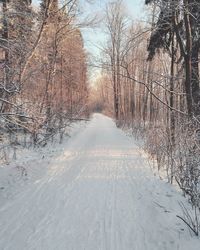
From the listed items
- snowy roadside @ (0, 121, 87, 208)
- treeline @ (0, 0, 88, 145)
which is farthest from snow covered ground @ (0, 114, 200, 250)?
treeline @ (0, 0, 88, 145)

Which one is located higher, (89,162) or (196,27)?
(196,27)

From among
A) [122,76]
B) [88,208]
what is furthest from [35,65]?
[88,208]

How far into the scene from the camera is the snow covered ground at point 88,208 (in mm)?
3879

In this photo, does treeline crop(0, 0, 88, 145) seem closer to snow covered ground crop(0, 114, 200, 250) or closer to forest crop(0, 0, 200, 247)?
forest crop(0, 0, 200, 247)

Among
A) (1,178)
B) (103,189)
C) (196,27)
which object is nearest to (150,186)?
(103,189)

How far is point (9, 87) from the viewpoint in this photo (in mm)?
6398

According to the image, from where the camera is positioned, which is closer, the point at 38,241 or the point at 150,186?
the point at 38,241

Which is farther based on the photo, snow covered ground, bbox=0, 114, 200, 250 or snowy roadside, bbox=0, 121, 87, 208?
snowy roadside, bbox=0, 121, 87, 208

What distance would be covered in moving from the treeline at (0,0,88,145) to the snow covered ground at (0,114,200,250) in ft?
4.64

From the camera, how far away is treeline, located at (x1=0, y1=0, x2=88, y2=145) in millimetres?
6184

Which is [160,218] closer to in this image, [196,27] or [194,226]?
[194,226]

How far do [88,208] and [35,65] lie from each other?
357 inches

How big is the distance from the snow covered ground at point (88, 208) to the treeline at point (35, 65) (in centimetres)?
142

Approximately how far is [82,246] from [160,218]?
1557 millimetres
